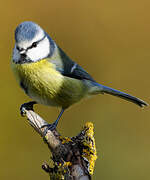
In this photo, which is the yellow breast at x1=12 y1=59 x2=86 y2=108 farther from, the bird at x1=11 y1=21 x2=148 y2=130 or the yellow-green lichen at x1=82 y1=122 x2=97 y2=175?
the yellow-green lichen at x1=82 y1=122 x2=97 y2=175

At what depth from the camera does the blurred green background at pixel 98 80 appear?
2904mm

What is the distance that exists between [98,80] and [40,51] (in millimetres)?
1083

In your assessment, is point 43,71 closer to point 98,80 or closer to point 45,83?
point 45,83

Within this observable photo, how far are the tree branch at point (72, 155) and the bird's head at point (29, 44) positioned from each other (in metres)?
0.54

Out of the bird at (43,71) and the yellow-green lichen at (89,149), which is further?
the bird at (43,71)

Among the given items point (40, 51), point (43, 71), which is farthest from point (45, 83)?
point (40, 51)

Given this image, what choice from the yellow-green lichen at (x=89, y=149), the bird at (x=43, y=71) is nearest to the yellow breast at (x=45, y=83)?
the bird at (x=43, y=71)

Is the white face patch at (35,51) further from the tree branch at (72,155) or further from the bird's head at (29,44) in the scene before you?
the tree branch at (72,155)

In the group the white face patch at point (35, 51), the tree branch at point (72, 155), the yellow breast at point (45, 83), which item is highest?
the white face patch at point (35, 51)

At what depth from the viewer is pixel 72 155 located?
1.80 meters

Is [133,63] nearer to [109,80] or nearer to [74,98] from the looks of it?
[109,80]

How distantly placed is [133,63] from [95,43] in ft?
1.46

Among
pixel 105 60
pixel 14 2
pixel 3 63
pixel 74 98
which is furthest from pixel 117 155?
pixel 14 2

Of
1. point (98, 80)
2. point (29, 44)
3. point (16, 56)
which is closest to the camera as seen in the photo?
point (29, 44)
